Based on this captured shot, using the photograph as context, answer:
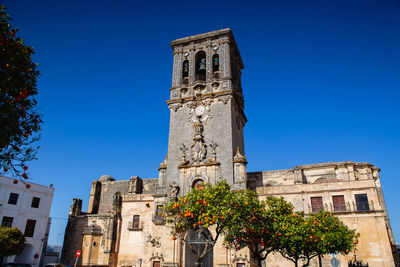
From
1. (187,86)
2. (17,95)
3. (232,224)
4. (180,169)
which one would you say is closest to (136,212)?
(180,169)

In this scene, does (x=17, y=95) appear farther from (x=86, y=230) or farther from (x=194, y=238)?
(x=86, y=230)

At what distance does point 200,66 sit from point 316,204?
18036 mm

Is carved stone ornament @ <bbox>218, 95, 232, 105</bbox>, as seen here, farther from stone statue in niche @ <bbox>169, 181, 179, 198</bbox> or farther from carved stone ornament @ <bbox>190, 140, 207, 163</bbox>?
stone statue in niche @ <bbox>169, 181, 179, 198</bbox>

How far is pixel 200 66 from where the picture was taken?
32.8 m

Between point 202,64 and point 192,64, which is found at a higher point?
point 202,64

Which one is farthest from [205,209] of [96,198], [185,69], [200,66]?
[96,198]

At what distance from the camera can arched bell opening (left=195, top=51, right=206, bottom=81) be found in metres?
32.3

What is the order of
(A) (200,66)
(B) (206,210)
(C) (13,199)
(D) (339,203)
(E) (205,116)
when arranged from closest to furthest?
(B) (206,210) < (D) (339,203) < (E) (205,116) < (C) (13,199) < (A) (200,66)

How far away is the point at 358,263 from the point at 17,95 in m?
25.9

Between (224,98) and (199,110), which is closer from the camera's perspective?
(224,98)

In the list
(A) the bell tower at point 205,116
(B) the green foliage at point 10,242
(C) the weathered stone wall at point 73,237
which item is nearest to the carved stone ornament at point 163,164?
(A) the bell tower at point 205,116

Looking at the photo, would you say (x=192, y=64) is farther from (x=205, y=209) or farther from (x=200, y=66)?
(x=205, y=209)

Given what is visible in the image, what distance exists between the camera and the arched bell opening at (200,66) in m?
32.3

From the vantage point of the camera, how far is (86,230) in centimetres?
3112
